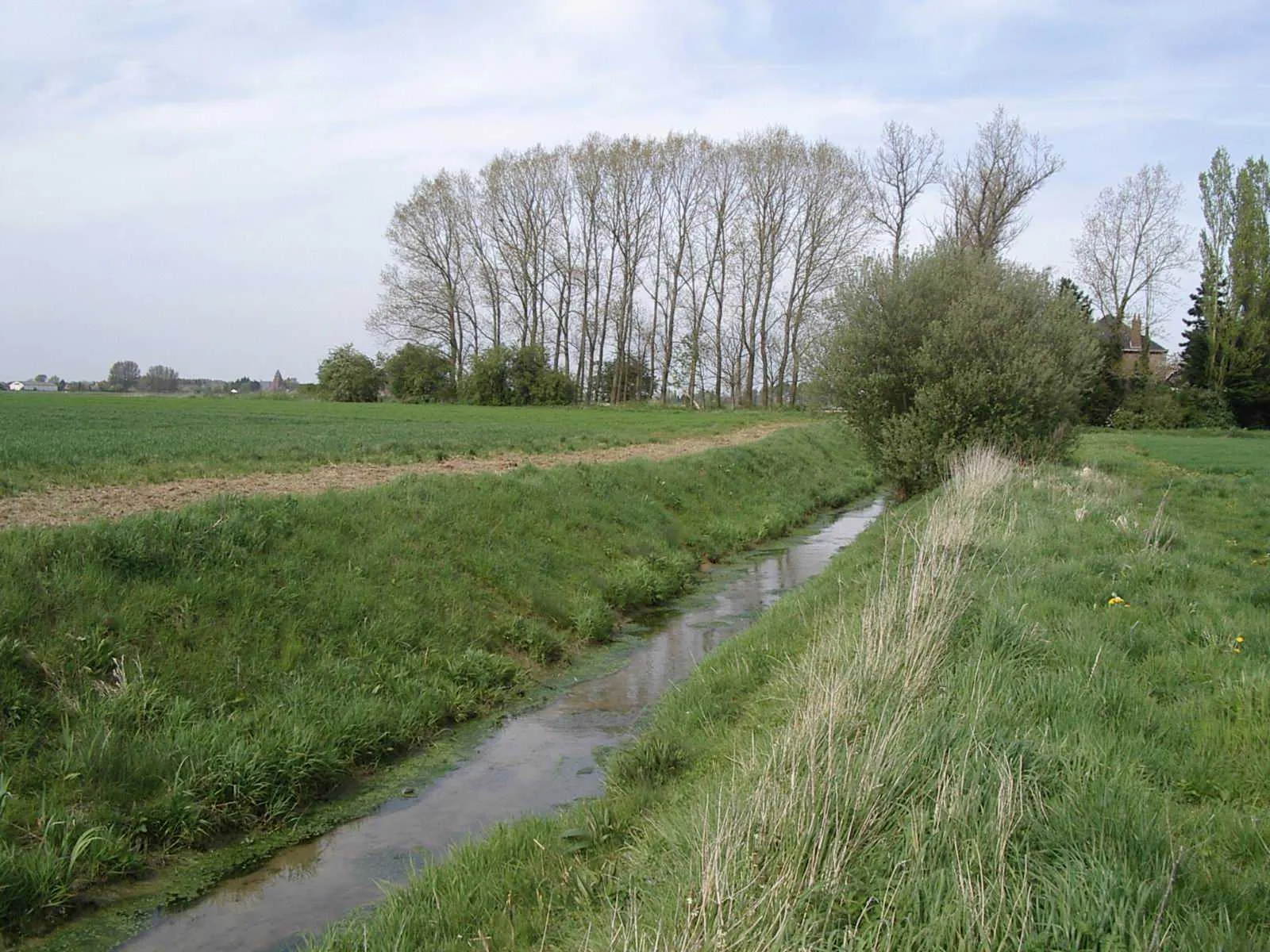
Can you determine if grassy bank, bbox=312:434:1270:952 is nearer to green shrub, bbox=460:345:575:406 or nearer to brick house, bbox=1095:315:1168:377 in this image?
brick house, bbox=1095:315:1168:377

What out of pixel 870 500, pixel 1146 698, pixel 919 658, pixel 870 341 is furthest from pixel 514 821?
pixel 870 500

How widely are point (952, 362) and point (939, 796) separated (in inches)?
648

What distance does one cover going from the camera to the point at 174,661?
6.84 meters

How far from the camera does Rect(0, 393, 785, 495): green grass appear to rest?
12.3 meters

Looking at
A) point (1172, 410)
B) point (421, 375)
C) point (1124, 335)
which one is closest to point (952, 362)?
point (1172, 410)

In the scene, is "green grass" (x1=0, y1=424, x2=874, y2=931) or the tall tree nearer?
"green grass" (x1=0, y1=424, x2=874, y2=931)

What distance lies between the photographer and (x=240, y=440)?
62.2 feet

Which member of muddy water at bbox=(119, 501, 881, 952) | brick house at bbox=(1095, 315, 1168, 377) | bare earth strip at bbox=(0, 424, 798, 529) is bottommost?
muddy water at bbox=(119, 501, 881, 952)

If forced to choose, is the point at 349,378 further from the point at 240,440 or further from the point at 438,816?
the point at 438,816

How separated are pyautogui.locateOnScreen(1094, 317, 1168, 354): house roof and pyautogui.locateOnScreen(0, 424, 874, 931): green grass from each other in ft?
145

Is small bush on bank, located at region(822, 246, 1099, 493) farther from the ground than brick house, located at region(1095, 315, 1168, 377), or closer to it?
closer to it

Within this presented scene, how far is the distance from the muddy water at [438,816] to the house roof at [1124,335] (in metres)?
45.6

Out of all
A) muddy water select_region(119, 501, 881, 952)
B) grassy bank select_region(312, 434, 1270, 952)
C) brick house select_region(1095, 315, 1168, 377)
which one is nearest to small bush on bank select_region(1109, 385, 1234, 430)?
brick house select_region(1095, 315, 1168, 377)

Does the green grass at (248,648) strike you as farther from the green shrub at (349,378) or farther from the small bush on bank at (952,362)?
the green shrub at (349,378)
